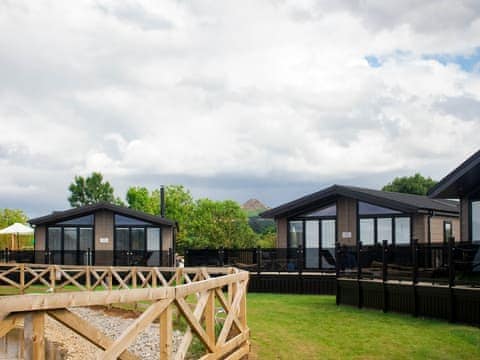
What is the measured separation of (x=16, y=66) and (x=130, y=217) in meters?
8.83

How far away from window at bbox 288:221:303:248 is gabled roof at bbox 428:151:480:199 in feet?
24.2

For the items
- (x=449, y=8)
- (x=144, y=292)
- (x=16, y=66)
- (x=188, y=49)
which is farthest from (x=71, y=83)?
(x=144, y=292)

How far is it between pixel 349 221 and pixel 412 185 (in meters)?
43.0

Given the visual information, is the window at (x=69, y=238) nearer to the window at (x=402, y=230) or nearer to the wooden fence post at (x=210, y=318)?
the window at (x=402, y=230)

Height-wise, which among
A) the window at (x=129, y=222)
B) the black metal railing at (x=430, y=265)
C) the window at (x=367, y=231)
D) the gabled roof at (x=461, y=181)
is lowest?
the black metal railing at (x=430, y=265)

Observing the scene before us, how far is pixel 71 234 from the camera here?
2833 centimetres

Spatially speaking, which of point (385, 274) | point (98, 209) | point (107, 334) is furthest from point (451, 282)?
point (98, 209)

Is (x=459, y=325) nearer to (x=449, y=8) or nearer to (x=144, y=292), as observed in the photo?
(x=449, y=8)

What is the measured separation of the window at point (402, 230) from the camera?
886 inches

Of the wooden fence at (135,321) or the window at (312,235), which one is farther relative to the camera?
the window at (312,235)

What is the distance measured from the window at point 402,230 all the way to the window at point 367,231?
0.84 meters

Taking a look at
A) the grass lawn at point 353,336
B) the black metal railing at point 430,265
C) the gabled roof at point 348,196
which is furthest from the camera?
the gabled roof at point 348,196

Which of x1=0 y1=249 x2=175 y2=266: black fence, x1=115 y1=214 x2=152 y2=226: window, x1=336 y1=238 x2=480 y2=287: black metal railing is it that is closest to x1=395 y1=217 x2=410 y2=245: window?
x1=336 y1=238 x2=480 y2=287: black metal railing

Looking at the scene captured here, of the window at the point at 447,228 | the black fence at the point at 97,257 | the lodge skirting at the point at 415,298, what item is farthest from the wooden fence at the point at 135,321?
the black fence at the point at 97,257
